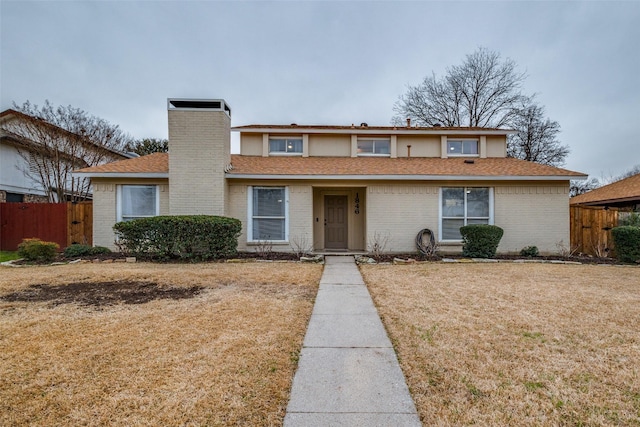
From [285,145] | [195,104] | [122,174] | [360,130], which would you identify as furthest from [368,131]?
[122,174]

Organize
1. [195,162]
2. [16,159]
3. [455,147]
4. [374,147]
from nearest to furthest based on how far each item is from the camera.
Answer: [195,162] → [374,147] → [455,147] → [16,159]

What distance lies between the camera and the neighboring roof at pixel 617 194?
14469 mm

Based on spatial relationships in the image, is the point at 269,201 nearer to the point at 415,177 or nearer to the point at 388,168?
the point at 388,168

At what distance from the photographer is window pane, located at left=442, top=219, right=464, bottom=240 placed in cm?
1127

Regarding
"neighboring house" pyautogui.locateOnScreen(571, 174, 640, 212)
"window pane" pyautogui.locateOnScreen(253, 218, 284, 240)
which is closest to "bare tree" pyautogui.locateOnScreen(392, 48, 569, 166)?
"neighboring house" pyautogui.locateOnScreen(571, 174, 640, 212)

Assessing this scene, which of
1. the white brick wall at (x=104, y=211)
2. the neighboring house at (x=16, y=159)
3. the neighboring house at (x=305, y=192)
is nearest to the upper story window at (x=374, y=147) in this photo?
the neighboring house at (x=305, y=192)

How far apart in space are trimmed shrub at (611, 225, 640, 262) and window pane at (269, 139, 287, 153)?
38.4 ft

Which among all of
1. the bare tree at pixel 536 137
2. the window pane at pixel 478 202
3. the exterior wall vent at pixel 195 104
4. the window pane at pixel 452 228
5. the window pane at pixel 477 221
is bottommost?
the window pane at pixel 452 228

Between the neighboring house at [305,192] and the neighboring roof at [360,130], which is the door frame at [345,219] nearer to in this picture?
the neighboring house at [305,192]

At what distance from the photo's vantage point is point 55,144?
15.1 m

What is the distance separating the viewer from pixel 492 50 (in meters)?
23.2

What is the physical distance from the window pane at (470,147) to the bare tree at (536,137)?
12469 mm

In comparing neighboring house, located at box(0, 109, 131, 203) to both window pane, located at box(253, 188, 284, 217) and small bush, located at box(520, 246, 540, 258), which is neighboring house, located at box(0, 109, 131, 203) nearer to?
window pane, located at box(253, 188, 284, 217)

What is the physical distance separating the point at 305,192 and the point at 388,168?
3.11m
